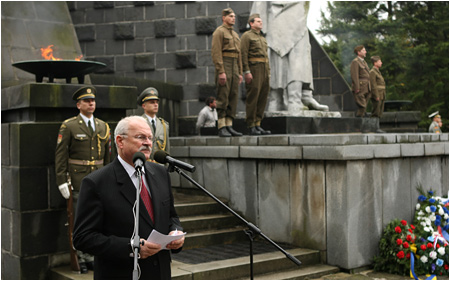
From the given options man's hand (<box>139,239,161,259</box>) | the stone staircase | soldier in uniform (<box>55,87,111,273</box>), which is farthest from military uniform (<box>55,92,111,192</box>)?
man's hand (<box>139,239,161,259</box>)

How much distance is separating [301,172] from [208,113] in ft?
15.7

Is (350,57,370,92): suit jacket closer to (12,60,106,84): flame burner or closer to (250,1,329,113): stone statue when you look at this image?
(250,1,329,113): stone statue

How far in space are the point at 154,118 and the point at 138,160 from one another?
455cm

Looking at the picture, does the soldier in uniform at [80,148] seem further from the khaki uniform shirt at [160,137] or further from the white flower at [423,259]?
the white flower at [423,259]

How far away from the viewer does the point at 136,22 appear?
16.2 meters

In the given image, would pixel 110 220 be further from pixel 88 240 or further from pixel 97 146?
pixel 97 146

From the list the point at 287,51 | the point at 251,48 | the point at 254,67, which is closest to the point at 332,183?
the point at 254,67

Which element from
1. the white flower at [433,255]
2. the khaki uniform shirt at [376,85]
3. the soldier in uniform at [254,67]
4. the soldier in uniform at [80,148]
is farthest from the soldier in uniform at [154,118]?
the khaki uniform shirt at [376,85]

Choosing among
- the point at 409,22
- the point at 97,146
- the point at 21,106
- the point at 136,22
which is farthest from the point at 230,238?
the point at 409,22

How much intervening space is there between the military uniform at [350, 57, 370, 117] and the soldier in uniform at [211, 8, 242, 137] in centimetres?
544

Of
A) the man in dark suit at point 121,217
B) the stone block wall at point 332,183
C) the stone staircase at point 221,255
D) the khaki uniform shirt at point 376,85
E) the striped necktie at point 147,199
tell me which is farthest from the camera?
the khaki uniform shirt at point 376,85

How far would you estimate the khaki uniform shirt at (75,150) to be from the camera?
7.43 meters

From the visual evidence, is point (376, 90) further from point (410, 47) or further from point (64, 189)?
point (410, 47)

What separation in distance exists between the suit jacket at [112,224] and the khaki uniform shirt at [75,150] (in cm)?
362
